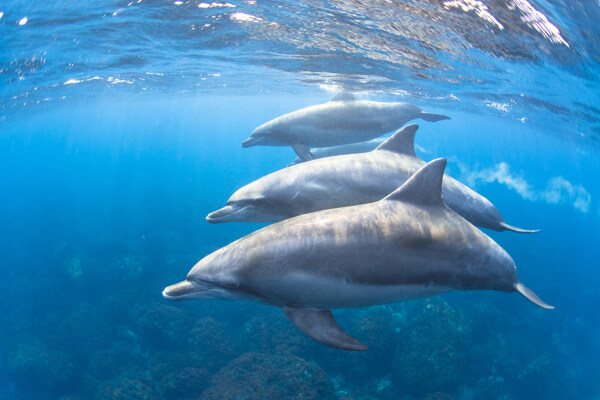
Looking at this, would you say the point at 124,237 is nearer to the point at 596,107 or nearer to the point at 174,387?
the point at 174,387

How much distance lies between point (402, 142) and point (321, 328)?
3.28 m

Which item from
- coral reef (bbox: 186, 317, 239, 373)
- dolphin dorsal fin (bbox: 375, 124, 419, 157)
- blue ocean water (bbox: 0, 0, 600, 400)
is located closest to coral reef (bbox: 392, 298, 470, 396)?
blue ocean water (bbox: 0, 0, 600, 400)

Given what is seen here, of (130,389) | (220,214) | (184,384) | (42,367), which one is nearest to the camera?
(220,214)

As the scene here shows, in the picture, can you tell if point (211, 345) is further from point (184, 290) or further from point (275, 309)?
point (184, 290)

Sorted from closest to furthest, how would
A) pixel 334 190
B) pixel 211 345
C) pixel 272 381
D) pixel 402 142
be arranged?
pixel 334 190 < pixel 402 142 < pixel 272 381 < pixel 211 345

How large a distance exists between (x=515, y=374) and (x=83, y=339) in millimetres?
19801

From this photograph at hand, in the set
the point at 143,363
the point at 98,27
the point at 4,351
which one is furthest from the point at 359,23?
the point at 4,351

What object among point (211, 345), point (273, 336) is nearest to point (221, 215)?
point (273, 336)

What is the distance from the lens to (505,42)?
10.1 m

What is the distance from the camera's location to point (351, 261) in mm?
3199

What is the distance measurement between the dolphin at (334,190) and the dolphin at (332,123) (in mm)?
2787

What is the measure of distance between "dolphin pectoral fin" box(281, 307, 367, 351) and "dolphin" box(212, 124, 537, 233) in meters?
1.48

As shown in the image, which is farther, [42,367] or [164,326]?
[164,326]

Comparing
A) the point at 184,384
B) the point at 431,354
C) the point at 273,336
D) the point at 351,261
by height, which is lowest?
the point at 431,354
